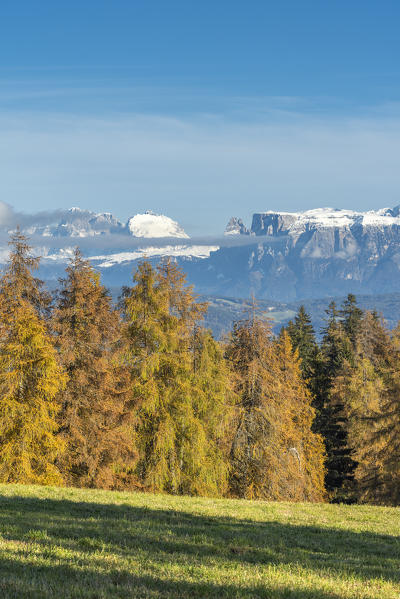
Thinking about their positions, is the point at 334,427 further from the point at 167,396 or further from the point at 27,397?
the point at 27,397

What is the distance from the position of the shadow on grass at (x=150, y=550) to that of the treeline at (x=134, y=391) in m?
12.1

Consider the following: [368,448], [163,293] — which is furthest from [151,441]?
[368,448]

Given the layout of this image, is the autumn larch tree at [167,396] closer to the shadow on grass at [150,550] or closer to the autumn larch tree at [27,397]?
the autumn larch tree at [27,397]

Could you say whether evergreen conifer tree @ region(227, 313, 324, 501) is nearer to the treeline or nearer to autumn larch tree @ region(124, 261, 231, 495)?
the treeline

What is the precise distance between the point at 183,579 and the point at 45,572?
6.55 ft

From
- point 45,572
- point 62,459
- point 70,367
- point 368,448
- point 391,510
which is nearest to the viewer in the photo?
point 45,572

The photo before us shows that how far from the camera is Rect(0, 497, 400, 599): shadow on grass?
7609 millimetres

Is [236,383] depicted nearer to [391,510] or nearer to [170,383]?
[170,383]

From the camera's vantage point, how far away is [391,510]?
976 inches

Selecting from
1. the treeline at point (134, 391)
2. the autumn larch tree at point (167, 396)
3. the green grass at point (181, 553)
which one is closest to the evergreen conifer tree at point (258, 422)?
the treeline at point (134, 391)

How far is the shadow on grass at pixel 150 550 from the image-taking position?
761 centimetres

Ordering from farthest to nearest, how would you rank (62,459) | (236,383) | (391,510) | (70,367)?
(236,383) → (70,367) → (62,459) → (391,510)

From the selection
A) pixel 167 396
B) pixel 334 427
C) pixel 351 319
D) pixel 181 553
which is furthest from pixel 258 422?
pixel 351 319

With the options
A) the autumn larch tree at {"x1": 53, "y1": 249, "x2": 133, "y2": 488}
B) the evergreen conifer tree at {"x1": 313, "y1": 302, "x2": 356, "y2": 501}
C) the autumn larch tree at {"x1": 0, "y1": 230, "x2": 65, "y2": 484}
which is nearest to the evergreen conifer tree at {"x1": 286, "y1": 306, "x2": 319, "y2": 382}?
the evergreen conifer tree at {"x1": 313, "y1": 302, "x2": 356, "y2": 501}
